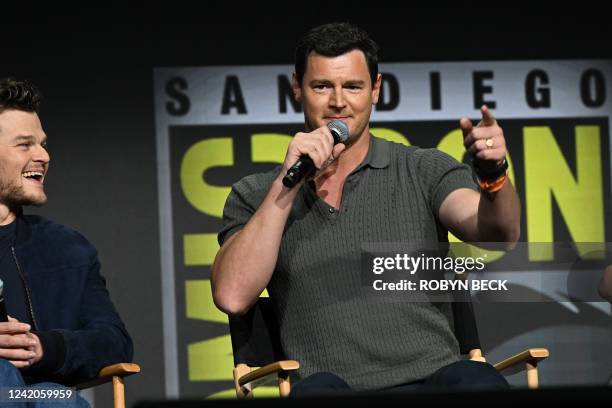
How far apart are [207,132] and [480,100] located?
1.09 metres

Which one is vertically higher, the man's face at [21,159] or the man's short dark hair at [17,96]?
the man's short dark hair at [17,96]

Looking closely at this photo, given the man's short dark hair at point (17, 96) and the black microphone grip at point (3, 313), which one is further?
the man's short dark hair at point (17, 96)

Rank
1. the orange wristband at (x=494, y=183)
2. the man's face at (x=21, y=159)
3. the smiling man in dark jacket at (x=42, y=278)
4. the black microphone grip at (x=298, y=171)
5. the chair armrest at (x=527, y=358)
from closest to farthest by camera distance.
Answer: the orange wristband at (x=494, y=183)
the black microphone grip at (x=298, y=171)
the chair armrest at (x=527, y=358)
the smiling man in dark jacket at (x=42, y=278)
the man's face at (x=21, y=159)

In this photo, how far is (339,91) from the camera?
2615 mm

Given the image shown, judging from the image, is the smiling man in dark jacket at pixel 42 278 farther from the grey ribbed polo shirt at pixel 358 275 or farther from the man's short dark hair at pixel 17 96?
the grey ribbed polo shirt at pixel 358 275

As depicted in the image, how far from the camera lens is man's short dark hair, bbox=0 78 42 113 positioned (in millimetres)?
2961

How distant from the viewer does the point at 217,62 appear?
429 cm

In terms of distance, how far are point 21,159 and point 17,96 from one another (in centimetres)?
18

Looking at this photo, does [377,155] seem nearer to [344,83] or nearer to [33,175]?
[344,83]

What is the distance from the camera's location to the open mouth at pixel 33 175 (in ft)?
9.70

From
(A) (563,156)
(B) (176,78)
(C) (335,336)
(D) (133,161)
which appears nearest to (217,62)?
(B) (176,78)

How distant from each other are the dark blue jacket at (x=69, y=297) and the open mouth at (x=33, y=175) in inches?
4.3

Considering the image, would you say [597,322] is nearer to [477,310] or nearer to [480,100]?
[477,310]

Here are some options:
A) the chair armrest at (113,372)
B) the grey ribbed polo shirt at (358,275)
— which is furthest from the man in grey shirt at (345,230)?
the chair armrest at (113,372)
